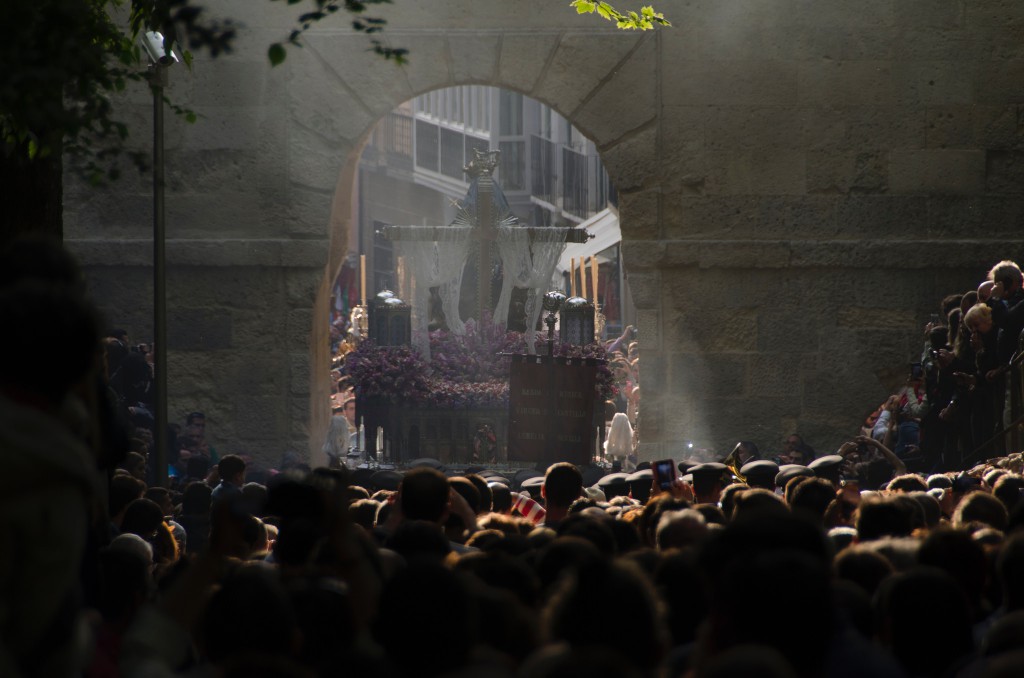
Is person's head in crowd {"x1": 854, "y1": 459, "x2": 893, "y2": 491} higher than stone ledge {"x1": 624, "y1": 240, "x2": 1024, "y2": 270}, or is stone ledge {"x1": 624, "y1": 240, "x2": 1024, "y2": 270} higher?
stone ledge {"x1": 624, "y1": 240, "x2": 1024, "y2": 270}

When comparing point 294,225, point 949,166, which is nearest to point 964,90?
point 949,166

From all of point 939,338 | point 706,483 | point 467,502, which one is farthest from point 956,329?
point 467,502

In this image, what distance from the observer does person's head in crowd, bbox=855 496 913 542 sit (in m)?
5.23

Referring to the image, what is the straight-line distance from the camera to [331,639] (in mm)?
3564

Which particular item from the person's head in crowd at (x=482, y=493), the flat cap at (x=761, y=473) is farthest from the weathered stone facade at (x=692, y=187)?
the person's head in crowd at (x=482, y=493)

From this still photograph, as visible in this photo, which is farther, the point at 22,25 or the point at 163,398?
the point at 163,398

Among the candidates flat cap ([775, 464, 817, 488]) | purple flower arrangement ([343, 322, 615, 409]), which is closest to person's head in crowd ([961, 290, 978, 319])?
purple flower arrangement ([343, 322, 615, 409])

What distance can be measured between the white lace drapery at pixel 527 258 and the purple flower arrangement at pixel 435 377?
6038 millimetres

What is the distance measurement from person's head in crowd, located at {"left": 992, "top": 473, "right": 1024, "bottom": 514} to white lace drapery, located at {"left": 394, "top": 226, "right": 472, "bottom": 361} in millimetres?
13135

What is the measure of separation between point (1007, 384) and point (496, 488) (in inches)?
220

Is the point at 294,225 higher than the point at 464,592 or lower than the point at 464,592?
higher

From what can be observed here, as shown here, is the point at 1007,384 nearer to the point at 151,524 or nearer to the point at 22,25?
the point at 151,524

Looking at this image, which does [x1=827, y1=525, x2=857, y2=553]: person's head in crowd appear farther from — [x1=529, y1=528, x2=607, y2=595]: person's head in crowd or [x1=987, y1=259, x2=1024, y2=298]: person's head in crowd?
[x1=987, y1=259, x2=1024, y2=298]: person's head in crowd

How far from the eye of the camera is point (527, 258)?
851 inches
